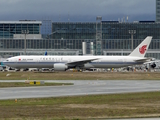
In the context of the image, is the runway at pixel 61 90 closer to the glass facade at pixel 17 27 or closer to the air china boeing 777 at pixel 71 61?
the air china boeing 777 at pixel 71 61

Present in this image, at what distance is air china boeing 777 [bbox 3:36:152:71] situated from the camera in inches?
3366

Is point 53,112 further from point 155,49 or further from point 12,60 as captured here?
point 155,49

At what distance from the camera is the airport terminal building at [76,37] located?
14725 cm

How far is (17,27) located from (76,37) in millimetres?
36754

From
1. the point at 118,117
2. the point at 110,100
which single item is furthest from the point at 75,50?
the point at 118,117

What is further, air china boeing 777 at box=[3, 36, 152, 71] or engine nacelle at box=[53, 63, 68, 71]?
air china boeing 777 at box=[3, 36, 152, 71]

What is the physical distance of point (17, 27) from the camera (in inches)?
7721

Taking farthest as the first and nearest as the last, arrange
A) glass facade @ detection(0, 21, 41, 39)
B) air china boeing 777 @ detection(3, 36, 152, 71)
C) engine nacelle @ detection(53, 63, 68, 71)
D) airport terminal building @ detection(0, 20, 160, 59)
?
glass facade @ detection(0, 21, 41, 39) → airport terminal building @ detection(0, 20, 160, 59) → air china boeing 777 @ detection(3, 36, 152, 71) → engine nacelle @ detection(53, 63, 68, 71)

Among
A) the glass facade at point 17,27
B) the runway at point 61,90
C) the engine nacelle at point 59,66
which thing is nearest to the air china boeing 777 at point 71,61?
the engine nacelle at point 59,66

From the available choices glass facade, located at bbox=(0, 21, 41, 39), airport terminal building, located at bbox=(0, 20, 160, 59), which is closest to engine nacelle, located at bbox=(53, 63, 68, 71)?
airport terminal building, located at bbox=(0, 20, 160, 59)

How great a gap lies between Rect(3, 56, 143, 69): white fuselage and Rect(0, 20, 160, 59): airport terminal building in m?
29.3

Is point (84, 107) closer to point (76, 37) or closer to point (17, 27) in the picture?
point (76, 37)

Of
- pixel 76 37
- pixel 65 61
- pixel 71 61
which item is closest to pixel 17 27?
pixel 76 37

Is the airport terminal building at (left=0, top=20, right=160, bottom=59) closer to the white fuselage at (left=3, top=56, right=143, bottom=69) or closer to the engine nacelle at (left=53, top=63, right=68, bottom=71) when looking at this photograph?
the white fuselage at (left=3, top=56, right=143, bottom=69)
